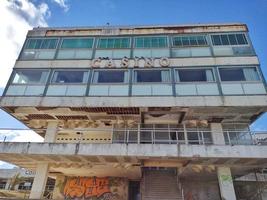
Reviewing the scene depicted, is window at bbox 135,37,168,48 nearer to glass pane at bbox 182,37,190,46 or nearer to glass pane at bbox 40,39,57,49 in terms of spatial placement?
glass pane at bbox 182,37,190,46

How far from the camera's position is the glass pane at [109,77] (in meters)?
15.8

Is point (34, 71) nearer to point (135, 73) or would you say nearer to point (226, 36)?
point (135, 73)

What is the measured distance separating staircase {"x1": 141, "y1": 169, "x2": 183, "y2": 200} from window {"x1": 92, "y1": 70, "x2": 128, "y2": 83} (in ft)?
23.5

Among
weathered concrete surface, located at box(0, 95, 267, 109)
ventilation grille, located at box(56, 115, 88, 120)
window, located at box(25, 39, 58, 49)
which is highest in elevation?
window, located at box(25, 39, 58, 49)

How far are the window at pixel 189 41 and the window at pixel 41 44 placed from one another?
985 centimetres

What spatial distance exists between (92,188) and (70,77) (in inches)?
391

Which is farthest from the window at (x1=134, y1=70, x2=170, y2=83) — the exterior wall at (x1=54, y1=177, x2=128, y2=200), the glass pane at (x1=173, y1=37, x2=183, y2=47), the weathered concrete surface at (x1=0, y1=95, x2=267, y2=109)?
the exterior wall at (x1=54, y1=177, x2=128, y2=200)

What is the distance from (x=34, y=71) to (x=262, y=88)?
16521 millimetres

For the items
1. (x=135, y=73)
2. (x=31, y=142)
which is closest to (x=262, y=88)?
(x=135, y=73)

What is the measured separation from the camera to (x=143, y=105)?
14.4 metres

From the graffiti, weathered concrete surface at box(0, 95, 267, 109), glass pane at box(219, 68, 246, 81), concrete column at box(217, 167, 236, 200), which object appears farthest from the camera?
the graffiti

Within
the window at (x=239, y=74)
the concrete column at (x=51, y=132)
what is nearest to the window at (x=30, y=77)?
the concrete column at (x=51, y=132)

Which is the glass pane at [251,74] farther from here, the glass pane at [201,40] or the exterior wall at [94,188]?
the exterior wall at [94,188]

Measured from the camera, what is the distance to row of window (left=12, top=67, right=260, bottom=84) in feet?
50.0
